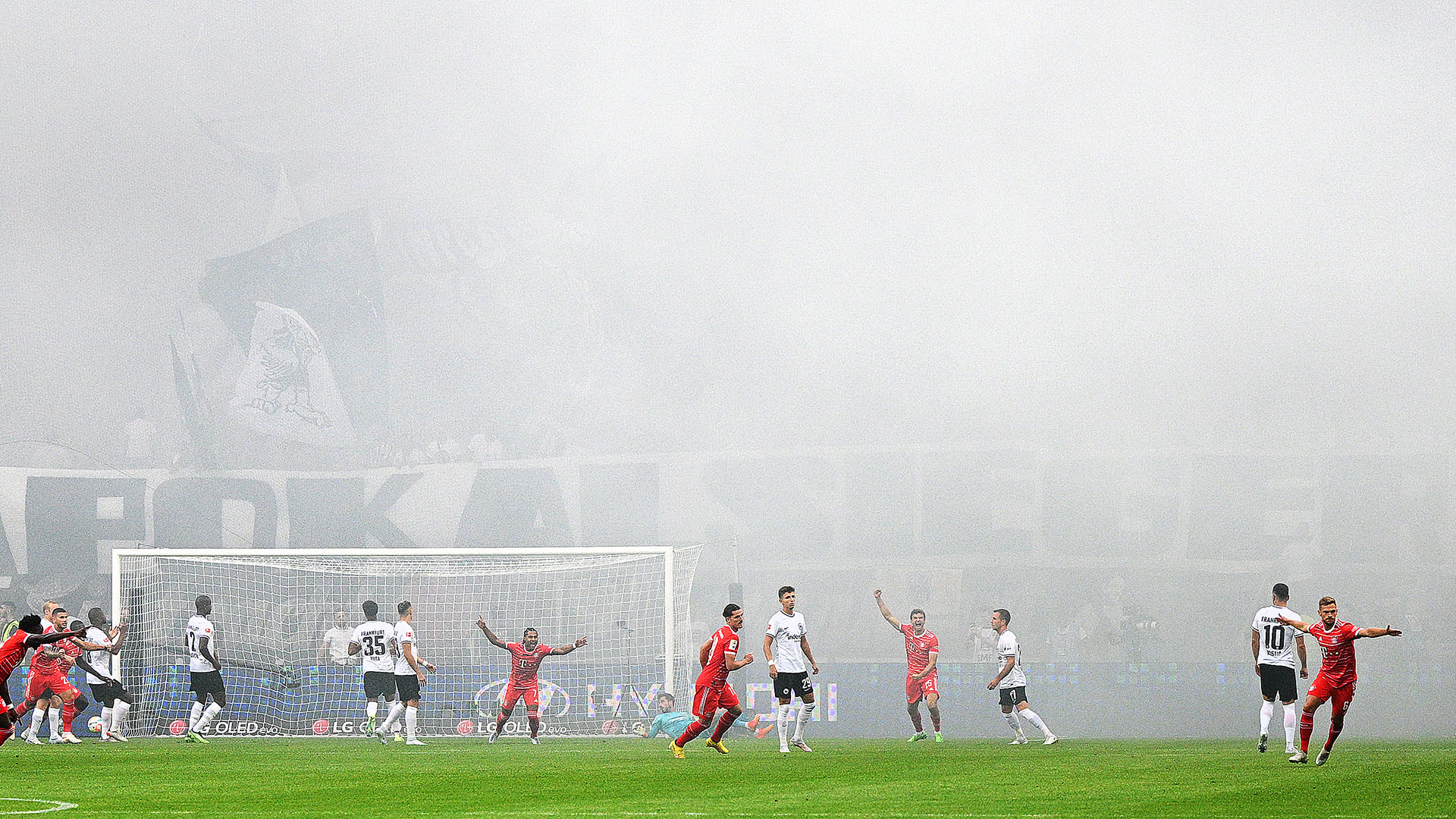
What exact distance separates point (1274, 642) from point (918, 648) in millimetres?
6090

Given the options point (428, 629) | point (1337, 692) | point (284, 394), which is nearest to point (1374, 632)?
point (1337, 692)

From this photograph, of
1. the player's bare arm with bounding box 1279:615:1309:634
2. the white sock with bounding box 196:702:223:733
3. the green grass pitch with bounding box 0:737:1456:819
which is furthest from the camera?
the white sock with bounding box 196:702:223:733

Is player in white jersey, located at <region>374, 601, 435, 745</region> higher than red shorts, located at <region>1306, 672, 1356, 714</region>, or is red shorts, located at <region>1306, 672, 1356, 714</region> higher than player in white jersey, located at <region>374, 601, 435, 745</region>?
red shorts, located at <region>1306, 672, 1356, 714</region>

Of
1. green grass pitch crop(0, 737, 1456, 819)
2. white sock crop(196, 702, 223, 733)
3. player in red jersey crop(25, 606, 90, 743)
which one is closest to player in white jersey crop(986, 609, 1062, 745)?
green grass pitch crop(0, 737, 1456, 819)

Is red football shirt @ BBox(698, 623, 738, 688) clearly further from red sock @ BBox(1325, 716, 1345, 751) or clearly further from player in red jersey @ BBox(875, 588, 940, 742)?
red sock @ BBox(1325, 716, 1345, 751)

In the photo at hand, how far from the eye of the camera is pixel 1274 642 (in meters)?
16.8

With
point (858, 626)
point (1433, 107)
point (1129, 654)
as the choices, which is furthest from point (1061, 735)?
point (1433, 107)

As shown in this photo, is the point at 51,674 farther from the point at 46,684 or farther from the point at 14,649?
the point at 14,649

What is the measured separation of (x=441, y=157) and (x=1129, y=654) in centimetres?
2296

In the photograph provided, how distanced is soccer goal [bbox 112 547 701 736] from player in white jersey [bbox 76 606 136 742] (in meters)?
0.41

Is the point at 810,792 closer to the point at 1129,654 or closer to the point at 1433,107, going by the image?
the point at 1129,654

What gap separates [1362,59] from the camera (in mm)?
37531

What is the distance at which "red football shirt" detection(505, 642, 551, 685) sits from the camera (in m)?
21.3

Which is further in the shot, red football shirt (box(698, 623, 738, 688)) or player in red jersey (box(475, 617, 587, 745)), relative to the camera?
player in red jersey (box(475, 617, 587, 745))
